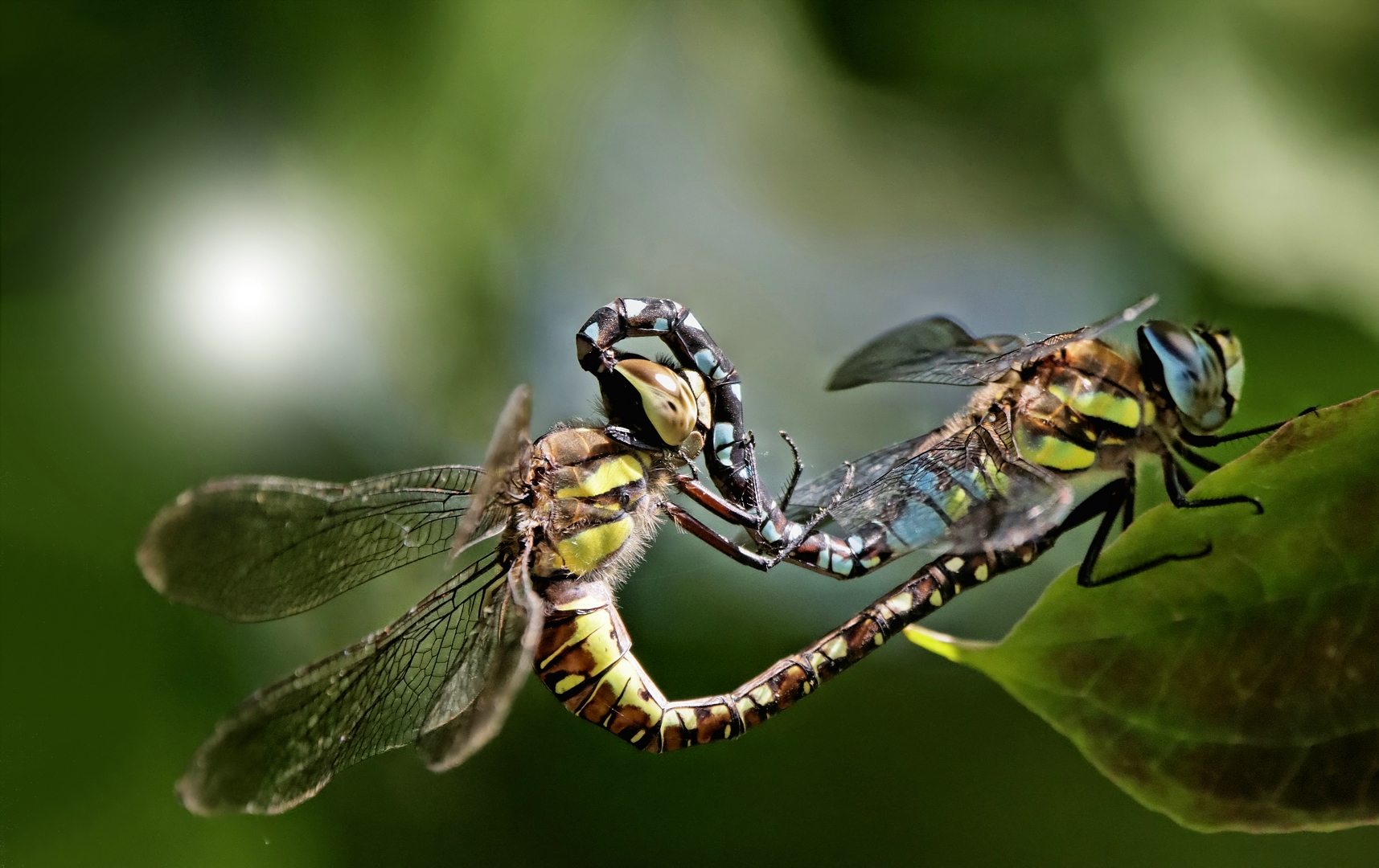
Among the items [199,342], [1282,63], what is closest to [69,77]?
[199,342]

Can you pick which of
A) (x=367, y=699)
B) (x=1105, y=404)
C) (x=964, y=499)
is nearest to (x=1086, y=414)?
(x=1105, y=404)

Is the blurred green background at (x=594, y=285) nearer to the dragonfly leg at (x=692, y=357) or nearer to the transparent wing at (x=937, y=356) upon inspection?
the transparent wing at (x=937, y=356)

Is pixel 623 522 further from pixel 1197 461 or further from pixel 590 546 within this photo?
pixel 1197 461

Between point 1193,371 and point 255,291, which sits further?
point 255,291

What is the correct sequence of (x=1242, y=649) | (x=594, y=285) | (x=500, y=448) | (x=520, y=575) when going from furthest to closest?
(x=594, y=285), (x=520, y=575), (x=500, y=448), (x=1242, y=649)

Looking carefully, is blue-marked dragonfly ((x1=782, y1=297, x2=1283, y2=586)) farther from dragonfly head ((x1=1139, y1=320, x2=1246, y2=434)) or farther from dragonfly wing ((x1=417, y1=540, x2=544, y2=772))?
dragonfly wing ((x1=417, y1=540, x2=544, y2=772))

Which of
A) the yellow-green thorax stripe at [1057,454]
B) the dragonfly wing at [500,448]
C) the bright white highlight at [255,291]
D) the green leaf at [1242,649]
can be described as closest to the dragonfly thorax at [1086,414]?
the yellow-green thorax stripe at [1057,454]

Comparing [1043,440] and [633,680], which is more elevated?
[1043,440]
